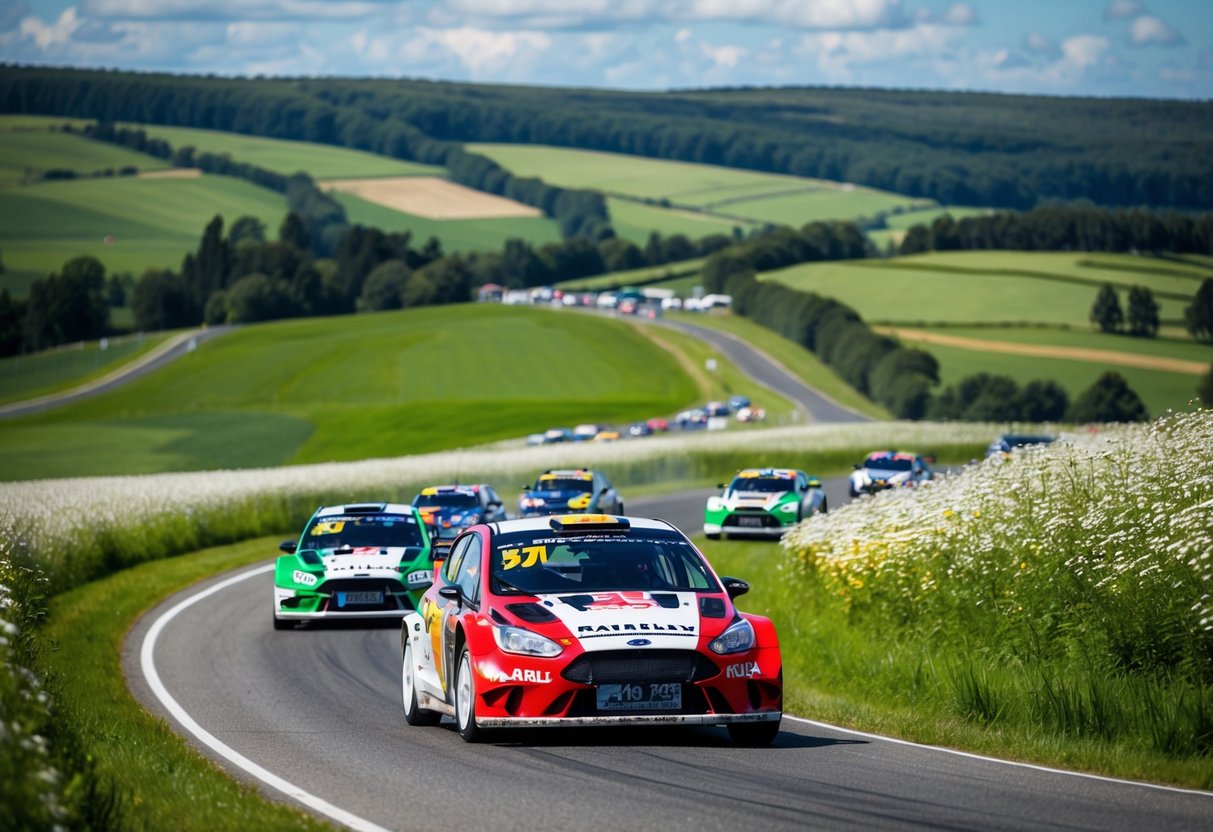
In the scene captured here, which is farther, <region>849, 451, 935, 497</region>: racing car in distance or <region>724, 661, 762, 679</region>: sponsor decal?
<region>849, 451, 935, 497</region>: racing car in distance

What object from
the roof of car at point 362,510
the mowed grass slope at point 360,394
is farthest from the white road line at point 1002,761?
the mowed grass slope at point 360,394

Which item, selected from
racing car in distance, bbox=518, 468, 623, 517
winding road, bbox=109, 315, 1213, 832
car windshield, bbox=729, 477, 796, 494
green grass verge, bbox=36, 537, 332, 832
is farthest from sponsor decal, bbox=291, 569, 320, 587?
car windshield, bbox=729, 477, 796, 494

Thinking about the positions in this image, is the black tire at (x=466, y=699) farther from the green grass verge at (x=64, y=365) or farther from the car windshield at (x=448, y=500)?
the green grass verge at (x=64, y=365)

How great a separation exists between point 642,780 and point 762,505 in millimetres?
23995

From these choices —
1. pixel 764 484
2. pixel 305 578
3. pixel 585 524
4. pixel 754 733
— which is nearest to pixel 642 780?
pixel 754 733

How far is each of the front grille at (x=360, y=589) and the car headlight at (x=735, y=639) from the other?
10.5 m

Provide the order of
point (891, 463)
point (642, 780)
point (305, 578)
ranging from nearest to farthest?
point (642, 780) → point (305, 578) → point (891, 463)

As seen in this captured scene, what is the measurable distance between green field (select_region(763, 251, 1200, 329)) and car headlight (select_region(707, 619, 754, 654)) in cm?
9901

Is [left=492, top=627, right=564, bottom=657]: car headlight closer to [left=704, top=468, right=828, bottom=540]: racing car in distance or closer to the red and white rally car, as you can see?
the red and white rally car

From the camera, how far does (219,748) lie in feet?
41.4

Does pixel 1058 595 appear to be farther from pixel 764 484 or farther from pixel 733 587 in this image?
pixel 764 484

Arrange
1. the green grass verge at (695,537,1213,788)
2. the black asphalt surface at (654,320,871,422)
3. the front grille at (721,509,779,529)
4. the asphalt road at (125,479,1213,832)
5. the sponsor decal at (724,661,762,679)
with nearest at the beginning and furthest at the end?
the asphalt road at (125,479,1213,832) < the green grass verge at (695,537,1213,788) < the sponsor decal at (724,661,762,679) < the front grille at (721,509,779,529) < the black asphalt surface at (654,320,871,422)

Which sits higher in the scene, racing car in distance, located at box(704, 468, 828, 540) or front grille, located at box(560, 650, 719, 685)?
front grille, located at box(560, 650, 719, 685)

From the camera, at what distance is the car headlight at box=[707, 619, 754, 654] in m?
11.6
